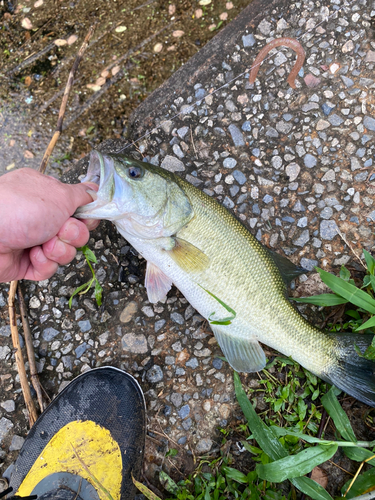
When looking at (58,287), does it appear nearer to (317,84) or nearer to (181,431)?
(181,431)

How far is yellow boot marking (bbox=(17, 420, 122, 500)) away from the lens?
8.21ft

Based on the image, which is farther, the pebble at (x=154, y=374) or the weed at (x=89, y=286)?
the pebble at (x=154, y=374)

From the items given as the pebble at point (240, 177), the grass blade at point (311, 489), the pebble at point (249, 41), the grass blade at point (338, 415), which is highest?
the pebble at point (249, 41)

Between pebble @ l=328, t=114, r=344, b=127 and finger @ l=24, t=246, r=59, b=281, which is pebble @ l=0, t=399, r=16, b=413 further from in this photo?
pebble @ l=328, t=114, r=344, b=127

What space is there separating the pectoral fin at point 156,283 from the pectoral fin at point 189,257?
24 cm

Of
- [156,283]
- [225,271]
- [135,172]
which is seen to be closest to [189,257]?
[225,271]

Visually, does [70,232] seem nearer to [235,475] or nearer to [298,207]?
[298,207]

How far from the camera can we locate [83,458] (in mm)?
2531

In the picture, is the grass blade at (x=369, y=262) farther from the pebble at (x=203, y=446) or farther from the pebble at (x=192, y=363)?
the pebble at (x=203, y=446)

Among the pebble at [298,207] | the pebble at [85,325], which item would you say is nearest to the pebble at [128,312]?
the pebble at [85,325]

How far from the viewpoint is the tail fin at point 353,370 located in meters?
2.37

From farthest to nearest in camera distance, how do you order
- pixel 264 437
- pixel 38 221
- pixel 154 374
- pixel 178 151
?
pixel 178 151 → pixel 154 374 → pixel 264 437 → pixel 38 221

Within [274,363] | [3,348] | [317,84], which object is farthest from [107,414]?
[317,84]

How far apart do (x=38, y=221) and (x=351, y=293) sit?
221 cm
